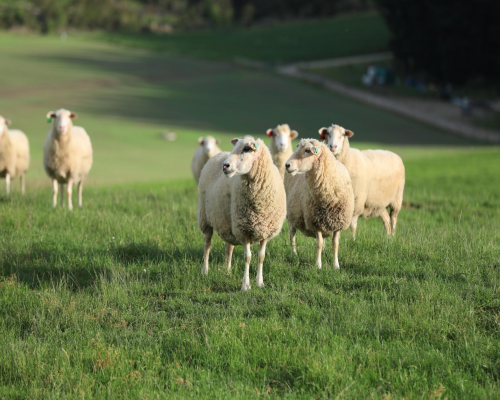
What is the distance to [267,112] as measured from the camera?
3316cm

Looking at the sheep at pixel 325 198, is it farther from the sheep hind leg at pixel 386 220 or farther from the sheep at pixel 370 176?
the sheep hind leg at pixel 386 220

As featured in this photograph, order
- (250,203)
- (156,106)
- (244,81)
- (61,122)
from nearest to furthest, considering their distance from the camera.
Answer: (250,203), (61,122), (156,106), (244,81)

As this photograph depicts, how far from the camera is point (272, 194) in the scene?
6746 mm

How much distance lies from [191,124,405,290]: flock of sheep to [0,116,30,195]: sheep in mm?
5881

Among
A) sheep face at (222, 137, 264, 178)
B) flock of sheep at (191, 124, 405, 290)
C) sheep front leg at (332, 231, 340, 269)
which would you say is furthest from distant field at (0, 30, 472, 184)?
sheep face at (222, 137, 264, 178)

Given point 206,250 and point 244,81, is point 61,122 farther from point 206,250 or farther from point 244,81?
point 244,81

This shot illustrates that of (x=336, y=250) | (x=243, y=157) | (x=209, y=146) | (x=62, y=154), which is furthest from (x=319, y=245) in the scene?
(x=209, y=146)

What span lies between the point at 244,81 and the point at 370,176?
34.3m

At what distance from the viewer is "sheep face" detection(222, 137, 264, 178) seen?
→ 20.4 feet

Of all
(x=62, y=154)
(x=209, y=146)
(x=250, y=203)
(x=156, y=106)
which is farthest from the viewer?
(x=156, y=106)

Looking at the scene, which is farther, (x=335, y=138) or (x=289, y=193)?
(x=335, y=138)

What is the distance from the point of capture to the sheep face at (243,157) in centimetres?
622

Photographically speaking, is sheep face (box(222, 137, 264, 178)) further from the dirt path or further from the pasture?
the dirt path

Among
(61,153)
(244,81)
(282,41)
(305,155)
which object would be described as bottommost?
(61,153)
